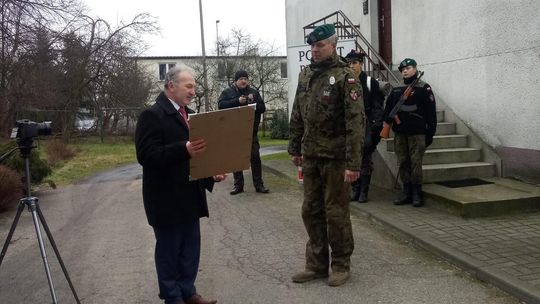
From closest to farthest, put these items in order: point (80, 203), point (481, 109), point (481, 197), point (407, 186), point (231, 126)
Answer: point (231, 126), point (481, 197), point (407, 186), point (481, 109), point (80, 203)

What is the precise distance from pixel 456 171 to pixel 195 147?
17.7ft

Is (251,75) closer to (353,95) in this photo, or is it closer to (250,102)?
(250,102)

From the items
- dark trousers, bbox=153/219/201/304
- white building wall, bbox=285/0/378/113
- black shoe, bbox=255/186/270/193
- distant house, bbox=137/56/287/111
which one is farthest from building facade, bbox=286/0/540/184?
distant house, bbox=137/56/287/111

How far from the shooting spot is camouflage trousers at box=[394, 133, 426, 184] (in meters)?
7.08

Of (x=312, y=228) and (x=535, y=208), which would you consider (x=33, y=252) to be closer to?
(x=312, y=228)

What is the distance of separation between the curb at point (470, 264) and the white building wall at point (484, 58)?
2.71m

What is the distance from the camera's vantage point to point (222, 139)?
12.5 feet

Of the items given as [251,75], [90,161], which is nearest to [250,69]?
[251,75]

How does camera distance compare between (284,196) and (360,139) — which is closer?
(360,139)

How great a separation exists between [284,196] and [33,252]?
3.99 meters

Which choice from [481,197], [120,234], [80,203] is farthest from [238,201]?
[481,197]

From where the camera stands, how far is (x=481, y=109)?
27.2 feet

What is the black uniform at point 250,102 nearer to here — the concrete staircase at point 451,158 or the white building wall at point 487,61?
the concrete staircase at point 451,158

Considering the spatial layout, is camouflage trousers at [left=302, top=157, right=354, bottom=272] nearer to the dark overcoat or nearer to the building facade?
the dark overcoat
